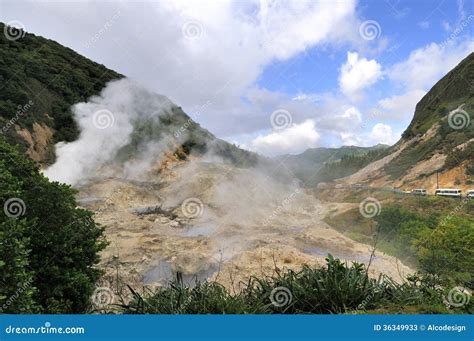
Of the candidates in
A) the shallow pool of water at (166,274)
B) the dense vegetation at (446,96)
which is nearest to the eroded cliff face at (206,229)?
the shallow pool of water at (166,274)

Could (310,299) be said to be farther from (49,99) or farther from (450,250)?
(49,99)

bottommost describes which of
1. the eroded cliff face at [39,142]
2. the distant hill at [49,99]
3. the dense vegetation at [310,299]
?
the dense vegetation at [310,299]

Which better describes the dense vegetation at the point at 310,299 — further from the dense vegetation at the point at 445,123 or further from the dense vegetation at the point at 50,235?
the dense vegetation at the point at 445,123

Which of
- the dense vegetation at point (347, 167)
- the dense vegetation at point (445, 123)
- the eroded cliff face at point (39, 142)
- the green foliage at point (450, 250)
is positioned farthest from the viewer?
the dense vegetation at point (347, 167)

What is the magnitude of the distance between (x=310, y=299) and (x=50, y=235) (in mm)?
7159

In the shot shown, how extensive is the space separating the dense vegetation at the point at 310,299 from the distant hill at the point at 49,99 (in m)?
23.1

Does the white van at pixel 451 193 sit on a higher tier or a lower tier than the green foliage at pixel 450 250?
higher

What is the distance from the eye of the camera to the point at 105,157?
38.4 metres

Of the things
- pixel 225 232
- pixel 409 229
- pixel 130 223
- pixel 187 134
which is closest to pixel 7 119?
pixel 130 223

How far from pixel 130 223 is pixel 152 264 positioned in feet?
24.7

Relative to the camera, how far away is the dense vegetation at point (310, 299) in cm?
471

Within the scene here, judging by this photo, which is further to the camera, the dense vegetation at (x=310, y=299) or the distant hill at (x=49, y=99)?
the distant hill at (x=49, y=99)

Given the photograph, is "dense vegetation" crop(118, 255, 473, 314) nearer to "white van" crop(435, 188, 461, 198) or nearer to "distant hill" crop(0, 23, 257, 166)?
"distant hill" crop(0, 23, 257, 166)

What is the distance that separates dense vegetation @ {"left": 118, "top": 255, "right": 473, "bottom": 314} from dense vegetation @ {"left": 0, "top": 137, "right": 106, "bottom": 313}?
4678mm
